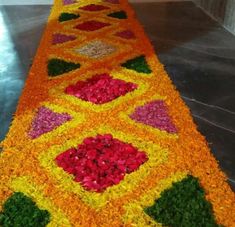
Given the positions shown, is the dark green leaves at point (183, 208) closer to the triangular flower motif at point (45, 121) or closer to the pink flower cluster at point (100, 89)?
the triangular flower motif at point (45, 121)

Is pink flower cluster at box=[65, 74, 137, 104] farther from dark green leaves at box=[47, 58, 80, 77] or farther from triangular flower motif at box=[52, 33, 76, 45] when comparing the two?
triangular flower motif at box=[52, 33, 76, 45]

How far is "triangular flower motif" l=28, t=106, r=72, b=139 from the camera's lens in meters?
2.25

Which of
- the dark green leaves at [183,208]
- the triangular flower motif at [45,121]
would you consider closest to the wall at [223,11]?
the triangular flower motif at [45,121]

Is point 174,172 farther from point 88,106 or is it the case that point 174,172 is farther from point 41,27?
point 41,27

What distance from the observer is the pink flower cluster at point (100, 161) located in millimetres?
1797

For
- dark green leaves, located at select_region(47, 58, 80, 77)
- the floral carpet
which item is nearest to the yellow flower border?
the floral carpet

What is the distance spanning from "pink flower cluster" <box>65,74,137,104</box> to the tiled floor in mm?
457

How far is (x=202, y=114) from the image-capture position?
2420 mm

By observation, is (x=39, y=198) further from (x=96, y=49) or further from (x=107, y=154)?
(x=96, y=49)

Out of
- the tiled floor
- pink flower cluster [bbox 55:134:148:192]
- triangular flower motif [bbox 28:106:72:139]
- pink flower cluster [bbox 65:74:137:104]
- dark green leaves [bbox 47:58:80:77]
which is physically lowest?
the tiled floor

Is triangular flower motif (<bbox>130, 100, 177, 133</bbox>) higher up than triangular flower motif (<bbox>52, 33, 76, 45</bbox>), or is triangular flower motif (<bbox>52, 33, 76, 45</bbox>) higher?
triangular flower motif (<bbox>130, 100, 177, 133</bbox>)

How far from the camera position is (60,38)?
393 centimetres

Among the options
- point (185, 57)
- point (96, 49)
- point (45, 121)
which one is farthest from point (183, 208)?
point (96, 49)

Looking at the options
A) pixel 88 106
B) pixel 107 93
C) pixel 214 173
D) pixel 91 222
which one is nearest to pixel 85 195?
pixel 91 222
